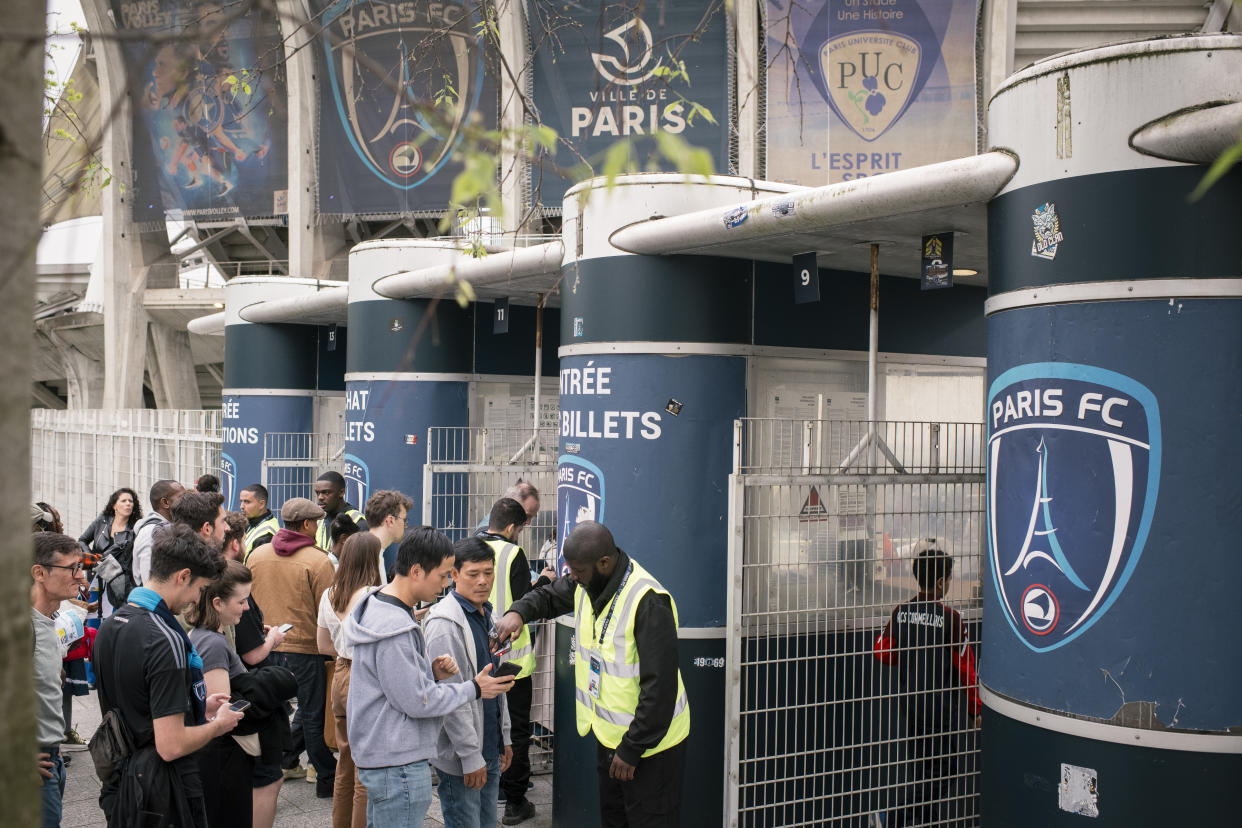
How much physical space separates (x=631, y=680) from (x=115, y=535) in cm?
508

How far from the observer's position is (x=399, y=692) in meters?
4.40

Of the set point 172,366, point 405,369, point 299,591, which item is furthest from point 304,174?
point 299,591

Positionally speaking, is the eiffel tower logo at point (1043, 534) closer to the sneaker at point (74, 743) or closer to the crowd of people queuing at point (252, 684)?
the crowd of people queuing at point (252, 684)

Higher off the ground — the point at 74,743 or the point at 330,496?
the point at 330,496

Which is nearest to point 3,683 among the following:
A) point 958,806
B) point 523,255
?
point 958,806

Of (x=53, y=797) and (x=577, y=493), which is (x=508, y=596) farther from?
(x=53, y=797)

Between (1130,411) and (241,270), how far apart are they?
89.9ft

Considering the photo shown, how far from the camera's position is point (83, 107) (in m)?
30.2

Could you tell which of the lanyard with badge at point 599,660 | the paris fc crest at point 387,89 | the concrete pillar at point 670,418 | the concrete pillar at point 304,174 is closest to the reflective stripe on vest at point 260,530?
the concrete pillar at point 670,418

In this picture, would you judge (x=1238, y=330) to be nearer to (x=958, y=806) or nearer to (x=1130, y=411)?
(x=1130, y=411)

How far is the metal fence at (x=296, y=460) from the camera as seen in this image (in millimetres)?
13110

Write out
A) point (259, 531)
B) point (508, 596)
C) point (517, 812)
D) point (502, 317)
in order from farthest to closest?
point (502, 317) < point (259, 531) < point (517, 812) < point (508, 596)

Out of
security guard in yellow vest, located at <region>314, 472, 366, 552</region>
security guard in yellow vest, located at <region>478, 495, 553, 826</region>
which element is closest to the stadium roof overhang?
security guard in yellow vest, located at <region>478, 495, 553, 826</region>

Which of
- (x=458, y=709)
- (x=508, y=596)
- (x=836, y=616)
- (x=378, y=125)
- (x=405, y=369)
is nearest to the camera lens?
(x=458, y=709)
